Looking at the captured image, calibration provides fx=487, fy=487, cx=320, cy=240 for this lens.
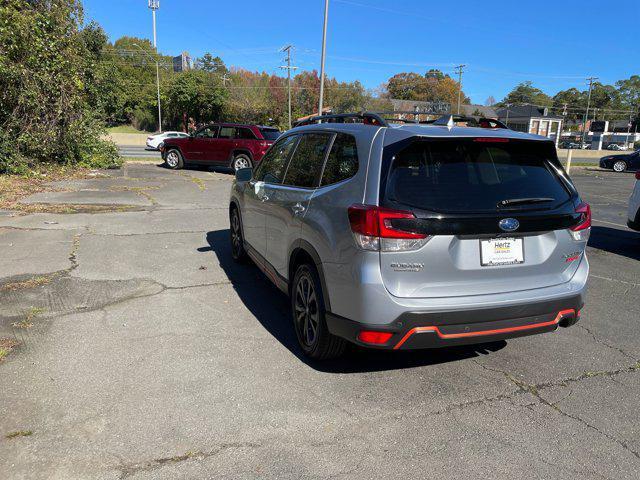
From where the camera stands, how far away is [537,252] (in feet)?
10.6

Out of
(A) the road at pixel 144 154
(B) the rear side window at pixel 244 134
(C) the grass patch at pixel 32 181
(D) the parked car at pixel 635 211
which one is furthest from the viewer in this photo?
(A) the road at pixel 144 154

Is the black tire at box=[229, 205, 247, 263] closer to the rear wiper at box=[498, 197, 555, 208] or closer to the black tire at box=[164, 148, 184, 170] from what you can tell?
the rear wiper at box=[498, 197, 555, 208]

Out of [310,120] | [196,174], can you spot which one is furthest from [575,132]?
[310,120]

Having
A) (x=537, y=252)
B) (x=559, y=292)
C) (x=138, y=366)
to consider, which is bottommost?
(x=138, y=366)

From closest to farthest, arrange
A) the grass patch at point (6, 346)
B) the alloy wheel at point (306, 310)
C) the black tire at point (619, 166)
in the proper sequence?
the alloy wheel at point (306, 310), the grass patch at point (6, 346), the black tire at point (619, 166)

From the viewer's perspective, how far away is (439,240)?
117 inches

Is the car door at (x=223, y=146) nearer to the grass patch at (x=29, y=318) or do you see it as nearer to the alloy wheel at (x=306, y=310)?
the grass patch at (x=29, y=318)

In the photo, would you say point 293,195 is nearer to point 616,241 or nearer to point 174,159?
point 616,241

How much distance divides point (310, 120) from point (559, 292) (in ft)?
9.46

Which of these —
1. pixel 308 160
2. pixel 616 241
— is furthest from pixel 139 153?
pixel 308 160

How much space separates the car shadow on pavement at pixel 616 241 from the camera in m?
7.94

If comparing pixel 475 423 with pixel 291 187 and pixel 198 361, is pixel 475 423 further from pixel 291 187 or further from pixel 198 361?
pixel 291 187

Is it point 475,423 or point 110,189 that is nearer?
point 475,423

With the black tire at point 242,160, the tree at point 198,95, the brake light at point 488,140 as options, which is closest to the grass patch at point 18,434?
the brake light at point 488,140
